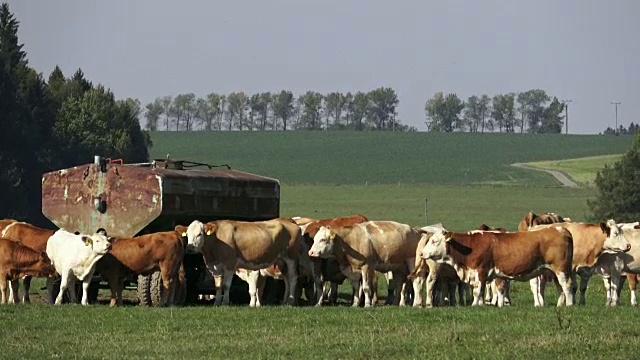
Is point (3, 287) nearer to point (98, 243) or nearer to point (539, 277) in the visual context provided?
point (98, 243)

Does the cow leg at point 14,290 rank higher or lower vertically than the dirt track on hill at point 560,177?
higher

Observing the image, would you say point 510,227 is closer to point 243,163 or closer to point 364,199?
point 364,199

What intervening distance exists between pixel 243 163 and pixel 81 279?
3775 inches

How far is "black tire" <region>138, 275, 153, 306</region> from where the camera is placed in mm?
23531

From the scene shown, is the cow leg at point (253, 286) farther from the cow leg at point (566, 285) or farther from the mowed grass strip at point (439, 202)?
the mowed grass strip at point (439, 202)

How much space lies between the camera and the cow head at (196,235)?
23.4m

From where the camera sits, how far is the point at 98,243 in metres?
22.9

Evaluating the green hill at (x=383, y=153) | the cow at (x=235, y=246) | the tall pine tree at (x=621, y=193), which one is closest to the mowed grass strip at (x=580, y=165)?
the green hill at (x=383, y=153)

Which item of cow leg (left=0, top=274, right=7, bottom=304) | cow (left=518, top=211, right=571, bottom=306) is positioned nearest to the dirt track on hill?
cow (left=518, top=211, right=571, bottom=306)

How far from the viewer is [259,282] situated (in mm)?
25188

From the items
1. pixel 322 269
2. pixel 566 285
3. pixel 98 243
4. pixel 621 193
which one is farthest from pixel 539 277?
pixel 621 193

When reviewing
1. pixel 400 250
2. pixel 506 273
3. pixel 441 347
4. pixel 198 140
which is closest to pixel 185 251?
pixel 400 250

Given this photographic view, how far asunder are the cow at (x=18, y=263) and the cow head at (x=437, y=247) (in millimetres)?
6787

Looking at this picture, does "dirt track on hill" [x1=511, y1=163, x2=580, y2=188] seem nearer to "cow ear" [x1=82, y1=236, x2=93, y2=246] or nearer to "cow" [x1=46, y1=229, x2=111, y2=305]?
"cow" [x1=46, y1=229, x2=111, y2=305]
